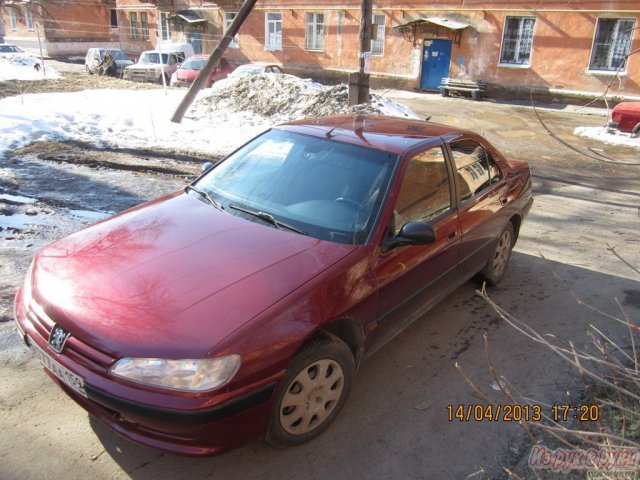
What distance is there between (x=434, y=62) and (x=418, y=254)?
892 inches

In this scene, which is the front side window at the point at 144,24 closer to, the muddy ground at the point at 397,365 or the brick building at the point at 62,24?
the brick building at the point at 62,24

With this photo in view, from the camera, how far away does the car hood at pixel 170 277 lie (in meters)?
2.33

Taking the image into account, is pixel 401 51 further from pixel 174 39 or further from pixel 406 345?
pixel 406 345

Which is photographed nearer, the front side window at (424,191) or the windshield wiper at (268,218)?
the windshield wiper at (268,218)

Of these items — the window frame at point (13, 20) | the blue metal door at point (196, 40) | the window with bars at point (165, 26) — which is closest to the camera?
the blue metal door at point (196, 40)

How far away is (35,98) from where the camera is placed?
13242 millimetres

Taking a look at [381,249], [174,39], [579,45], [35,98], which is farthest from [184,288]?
[174,39]

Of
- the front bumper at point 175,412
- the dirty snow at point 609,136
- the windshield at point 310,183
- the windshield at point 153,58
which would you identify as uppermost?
the windshield at point 153,58

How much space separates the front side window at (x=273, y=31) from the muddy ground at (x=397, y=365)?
22.8 metres

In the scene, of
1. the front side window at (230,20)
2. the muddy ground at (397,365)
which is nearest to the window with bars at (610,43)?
the muddy ground at (397,365)

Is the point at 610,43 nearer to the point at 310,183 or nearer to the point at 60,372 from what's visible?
the point at 310,183

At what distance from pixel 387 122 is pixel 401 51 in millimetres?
22172

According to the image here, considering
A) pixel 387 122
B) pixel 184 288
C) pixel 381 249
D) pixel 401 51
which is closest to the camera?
pixel 184 288

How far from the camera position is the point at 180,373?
2.23 m
